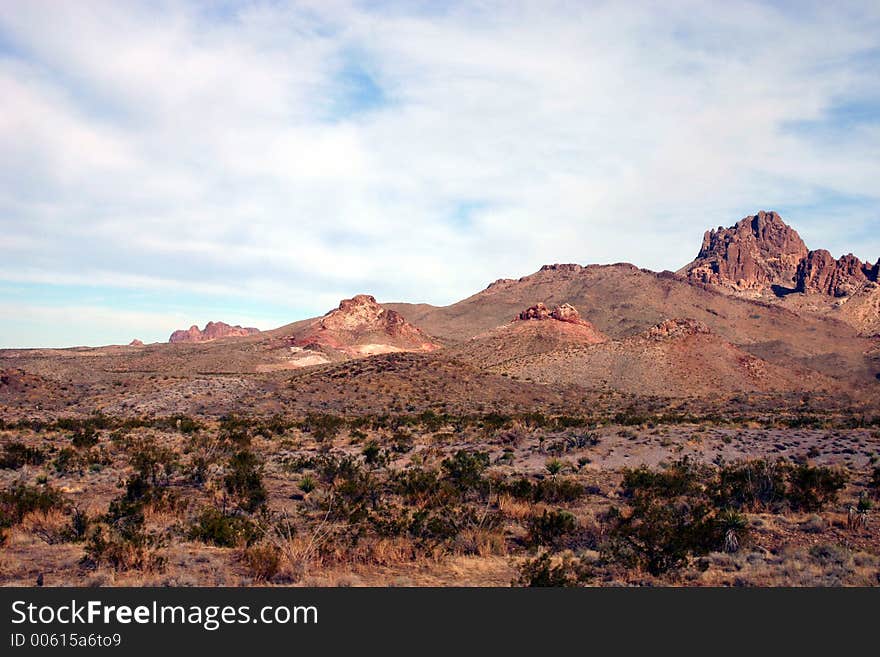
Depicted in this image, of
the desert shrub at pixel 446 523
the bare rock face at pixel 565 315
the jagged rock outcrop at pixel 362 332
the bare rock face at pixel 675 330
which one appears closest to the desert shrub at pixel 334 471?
the desert shrub at pixel 446 523

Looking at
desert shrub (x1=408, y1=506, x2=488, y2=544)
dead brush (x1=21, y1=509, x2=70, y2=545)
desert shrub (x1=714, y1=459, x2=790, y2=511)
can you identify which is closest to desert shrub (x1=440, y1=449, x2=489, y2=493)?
desert shrub (x1=408, y1=506, x2=488, y2=544)

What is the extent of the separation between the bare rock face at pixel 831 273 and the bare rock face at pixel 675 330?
12296 centimetres

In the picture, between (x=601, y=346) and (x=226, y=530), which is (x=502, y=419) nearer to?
(x=226, y=530)

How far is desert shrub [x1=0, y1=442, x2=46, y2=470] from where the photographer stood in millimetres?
19375

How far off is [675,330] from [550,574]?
261ft

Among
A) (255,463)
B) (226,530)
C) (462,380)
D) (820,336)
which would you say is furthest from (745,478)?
(820,336)

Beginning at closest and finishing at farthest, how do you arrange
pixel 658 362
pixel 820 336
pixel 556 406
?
1. pixel 556 406
2. pixel 658 362
3. pixel 820 336

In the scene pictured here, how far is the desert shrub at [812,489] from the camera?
45.4ft

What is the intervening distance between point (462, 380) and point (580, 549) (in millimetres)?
52134

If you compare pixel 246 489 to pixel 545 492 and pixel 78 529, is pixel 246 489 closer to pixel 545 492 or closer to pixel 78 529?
pixel 78 529

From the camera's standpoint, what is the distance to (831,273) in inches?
7131

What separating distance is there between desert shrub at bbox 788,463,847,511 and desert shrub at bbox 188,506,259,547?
12.4 meters

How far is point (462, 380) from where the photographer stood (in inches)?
2468
